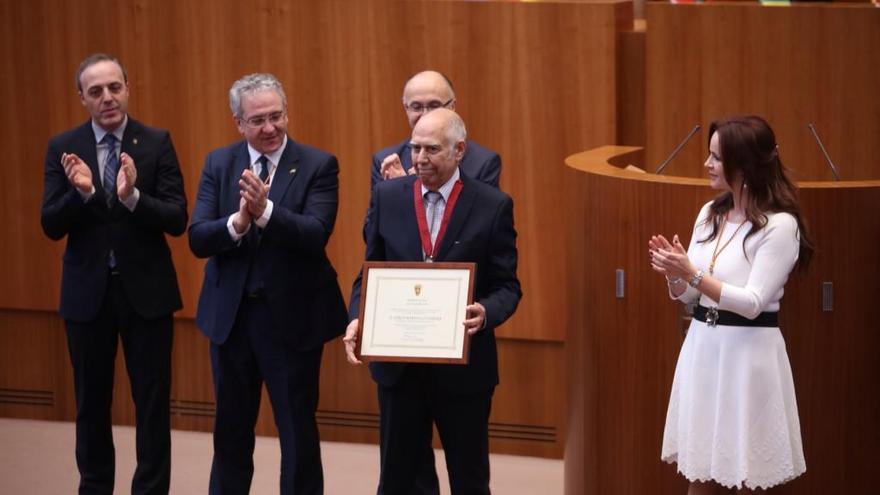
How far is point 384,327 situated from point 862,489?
1798mm

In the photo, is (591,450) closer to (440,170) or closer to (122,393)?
(440,170)

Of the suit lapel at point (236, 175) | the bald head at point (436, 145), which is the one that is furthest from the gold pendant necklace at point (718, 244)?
the suit lapel at point (236, 175)

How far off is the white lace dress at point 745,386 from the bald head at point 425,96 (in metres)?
1.34

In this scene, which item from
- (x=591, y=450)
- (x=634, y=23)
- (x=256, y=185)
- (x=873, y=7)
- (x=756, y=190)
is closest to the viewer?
(x=756, y=190)

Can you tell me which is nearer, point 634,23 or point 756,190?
point 756,190

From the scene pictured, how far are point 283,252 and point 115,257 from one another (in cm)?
73

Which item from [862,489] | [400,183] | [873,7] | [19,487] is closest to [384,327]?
[400,183]

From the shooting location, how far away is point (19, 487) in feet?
20.4

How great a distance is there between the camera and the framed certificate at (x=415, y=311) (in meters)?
4.33

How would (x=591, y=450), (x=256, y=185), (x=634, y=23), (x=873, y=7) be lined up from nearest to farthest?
(x=256, y=185)
(x=591, y=450)
(x=873, y=7)
(x=634, y=23)

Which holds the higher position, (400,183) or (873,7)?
(873,7)

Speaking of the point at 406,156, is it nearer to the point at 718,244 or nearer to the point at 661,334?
the point at 661,334

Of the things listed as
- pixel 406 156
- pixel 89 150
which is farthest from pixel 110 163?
pixel 406 156

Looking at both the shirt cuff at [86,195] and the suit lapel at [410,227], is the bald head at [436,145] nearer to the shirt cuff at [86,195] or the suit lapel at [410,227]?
the suit lapel at [410,227]
